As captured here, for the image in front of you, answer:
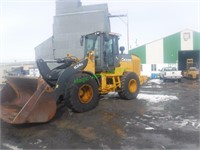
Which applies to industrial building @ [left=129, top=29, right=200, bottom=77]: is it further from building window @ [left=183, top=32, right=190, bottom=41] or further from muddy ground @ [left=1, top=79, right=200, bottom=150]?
muddy ground @ [left=1, top=79, right=200, bottom=150]

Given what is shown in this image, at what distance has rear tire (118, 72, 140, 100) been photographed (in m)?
10.6

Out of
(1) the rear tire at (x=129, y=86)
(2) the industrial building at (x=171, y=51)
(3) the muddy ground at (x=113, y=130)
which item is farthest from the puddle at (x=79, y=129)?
(2) the industrial building at (x=171, y=51)

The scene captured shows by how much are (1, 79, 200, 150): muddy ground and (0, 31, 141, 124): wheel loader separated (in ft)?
1.14

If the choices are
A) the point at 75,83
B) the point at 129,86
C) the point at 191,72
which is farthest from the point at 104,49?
the point at 191,72

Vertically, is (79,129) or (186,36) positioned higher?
(186,36)

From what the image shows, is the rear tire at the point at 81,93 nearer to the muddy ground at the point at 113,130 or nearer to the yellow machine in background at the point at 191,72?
the muddy ground at the point at 113,130

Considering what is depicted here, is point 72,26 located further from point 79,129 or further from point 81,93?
point 79,129

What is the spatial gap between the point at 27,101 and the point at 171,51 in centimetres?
2569

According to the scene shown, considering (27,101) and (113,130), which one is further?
(27,101)

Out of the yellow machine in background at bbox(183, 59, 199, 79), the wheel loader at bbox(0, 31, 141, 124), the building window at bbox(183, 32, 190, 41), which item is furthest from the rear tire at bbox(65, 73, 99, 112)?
Result: the building window at bbox(183, 32, 190, 41)

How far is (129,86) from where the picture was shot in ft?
35.8

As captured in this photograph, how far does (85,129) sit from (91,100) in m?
2.01

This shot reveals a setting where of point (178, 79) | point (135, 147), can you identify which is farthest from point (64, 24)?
point (135, 147)

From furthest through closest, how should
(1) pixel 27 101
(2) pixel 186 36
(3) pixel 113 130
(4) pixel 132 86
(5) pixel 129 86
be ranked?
(2) pixel 186 36, (4) pixel 132 86, (5) pixel 129 86, (1) pixel 27 101, (3) pixel 113 130
